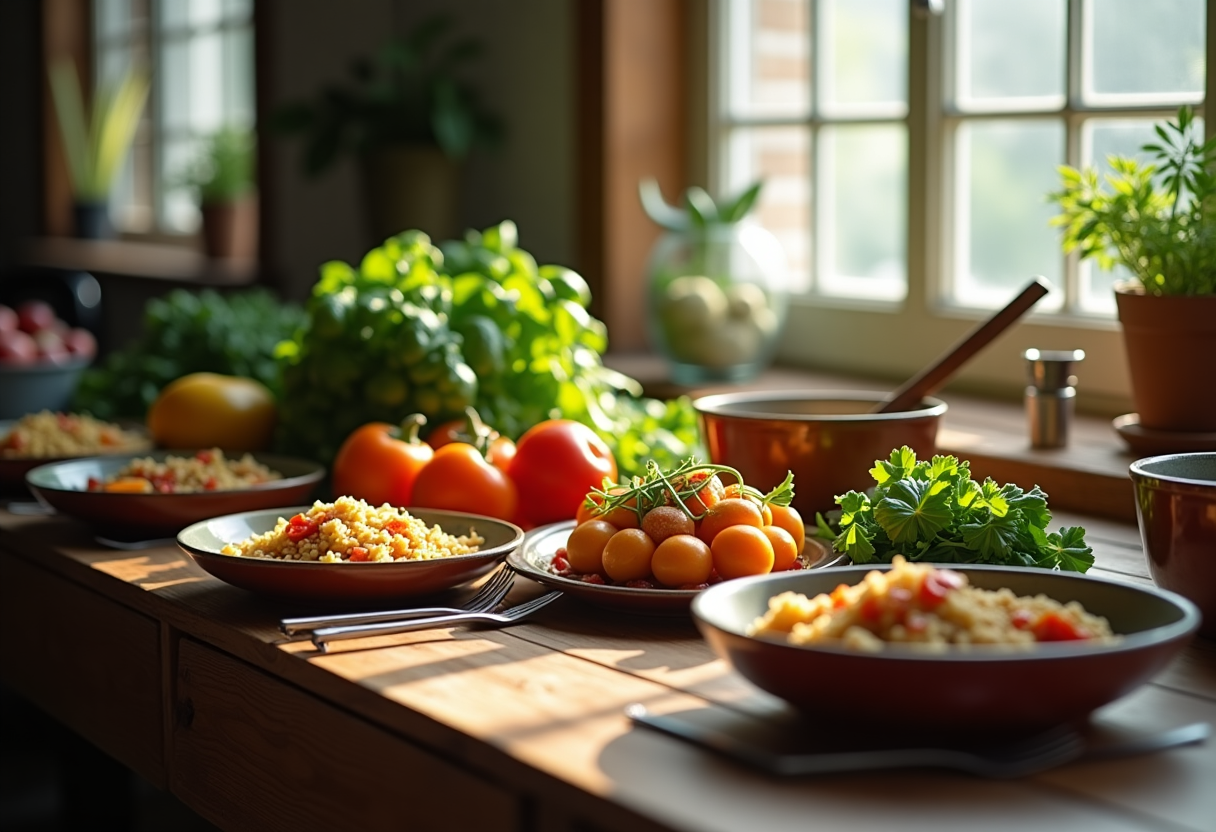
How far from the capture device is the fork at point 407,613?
1.18 m

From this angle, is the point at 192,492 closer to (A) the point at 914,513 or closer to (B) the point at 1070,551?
(A) the point at 914,513

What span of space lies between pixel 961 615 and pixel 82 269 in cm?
407

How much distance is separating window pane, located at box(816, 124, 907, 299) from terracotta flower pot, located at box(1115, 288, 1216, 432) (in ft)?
2.22

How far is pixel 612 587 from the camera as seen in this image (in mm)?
1205

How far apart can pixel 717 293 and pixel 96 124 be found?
10.8 feet

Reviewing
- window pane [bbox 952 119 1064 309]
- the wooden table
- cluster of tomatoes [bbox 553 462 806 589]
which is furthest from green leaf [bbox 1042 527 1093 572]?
window pane [bbox 952 119 1064 309]

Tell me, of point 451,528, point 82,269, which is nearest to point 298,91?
point 82,269

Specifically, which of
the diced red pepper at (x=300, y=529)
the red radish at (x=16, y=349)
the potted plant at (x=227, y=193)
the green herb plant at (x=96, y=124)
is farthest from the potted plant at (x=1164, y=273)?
the green herb plant at (x=96, y=124)

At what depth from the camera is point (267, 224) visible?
3600 mm

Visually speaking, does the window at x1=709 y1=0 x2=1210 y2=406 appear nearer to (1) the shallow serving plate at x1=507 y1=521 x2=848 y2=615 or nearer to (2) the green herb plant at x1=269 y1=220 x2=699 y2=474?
(2) the green herb plant at x1=269 y1=220 x2=699 y2=474

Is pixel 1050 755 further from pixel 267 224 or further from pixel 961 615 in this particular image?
pixel 267 224

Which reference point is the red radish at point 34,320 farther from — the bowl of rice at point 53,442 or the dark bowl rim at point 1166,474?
the dark bowl rim at point 1166,474

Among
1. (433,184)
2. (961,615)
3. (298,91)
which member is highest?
(298,91)

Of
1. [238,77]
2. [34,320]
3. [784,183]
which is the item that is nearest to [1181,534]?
[784,183]
